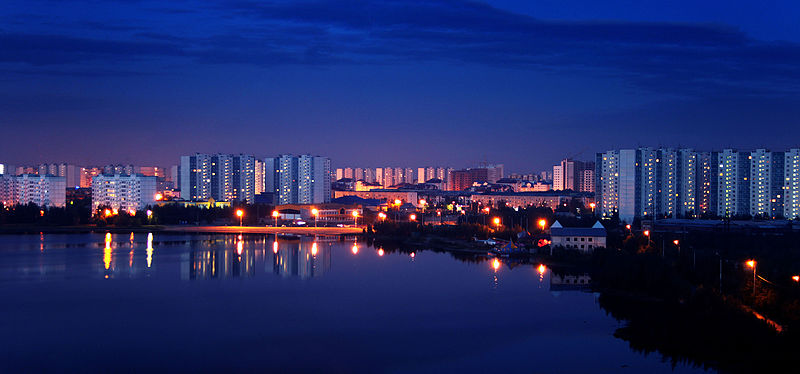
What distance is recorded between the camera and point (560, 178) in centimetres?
4028

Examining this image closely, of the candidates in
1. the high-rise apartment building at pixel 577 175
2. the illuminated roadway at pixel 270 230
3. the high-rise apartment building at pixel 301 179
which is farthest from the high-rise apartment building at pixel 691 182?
the high-rise apartment building at pixel 577 175

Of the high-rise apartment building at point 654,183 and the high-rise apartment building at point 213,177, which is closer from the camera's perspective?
the high-rise apartment building at point 654,183

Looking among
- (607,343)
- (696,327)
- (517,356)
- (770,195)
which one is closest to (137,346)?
(517,356)

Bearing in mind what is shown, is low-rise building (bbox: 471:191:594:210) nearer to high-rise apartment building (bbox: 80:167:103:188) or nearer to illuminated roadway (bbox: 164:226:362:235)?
illuminated roadway (bbox: 164:226:362:235)

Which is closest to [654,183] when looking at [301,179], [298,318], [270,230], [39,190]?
[270,230]

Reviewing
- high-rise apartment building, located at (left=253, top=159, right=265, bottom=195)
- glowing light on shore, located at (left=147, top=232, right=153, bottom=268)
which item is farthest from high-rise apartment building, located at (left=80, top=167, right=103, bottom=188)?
glowing light on shore, located at (left=147, top=232, right=153, bottom=268)

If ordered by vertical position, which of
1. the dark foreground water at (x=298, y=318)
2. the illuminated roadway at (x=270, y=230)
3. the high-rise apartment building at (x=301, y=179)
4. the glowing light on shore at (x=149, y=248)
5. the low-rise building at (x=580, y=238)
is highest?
the high-rise apartment building at (x=301, y=179)

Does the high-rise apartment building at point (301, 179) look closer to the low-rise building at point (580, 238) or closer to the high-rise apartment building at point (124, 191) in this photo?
the high-rise apartment building at point (124, 191)

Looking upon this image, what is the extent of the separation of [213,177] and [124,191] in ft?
11.8

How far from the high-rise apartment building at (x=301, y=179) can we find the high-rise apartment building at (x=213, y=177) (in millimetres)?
1539

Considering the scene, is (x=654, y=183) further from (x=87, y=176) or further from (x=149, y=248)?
(x=87, y=176)

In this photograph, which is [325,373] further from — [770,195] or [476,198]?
[476,198]

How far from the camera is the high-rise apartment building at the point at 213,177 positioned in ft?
80.0

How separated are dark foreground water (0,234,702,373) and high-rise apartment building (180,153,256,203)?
13344 millimetres
